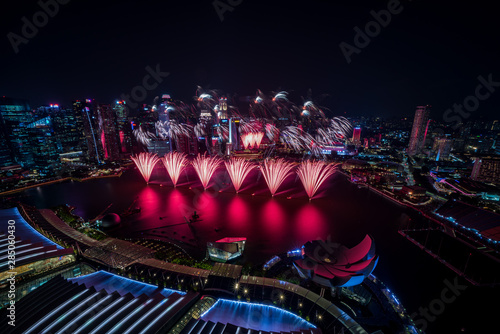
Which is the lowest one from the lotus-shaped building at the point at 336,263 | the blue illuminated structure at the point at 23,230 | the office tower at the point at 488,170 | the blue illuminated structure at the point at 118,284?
the blue illuminated structure at the point at 118,284

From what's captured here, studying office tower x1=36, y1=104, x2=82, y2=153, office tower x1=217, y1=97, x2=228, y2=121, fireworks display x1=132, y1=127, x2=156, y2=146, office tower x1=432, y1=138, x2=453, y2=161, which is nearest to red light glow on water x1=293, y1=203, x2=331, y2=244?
office tower x1=217, y1=97, x2=228, y2=121

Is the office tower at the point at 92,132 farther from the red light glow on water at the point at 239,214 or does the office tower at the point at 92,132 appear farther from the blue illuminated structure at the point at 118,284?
the blue illuminated structure at the point at 118,284

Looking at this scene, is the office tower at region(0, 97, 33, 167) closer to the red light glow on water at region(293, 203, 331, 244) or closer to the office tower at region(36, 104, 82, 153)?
the office tower at region(36, 104, 82, 153)

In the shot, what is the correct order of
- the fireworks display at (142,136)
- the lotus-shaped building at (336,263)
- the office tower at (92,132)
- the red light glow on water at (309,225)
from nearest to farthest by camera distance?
the lotus-shaped building at (336,263) < the red light glow on water at (309,225) < the office tower at (92,132) < the fireworks display at (142,136)

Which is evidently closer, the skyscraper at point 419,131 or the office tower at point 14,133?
the office tower at point 14,133

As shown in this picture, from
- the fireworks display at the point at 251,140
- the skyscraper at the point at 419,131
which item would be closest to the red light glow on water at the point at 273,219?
the fireworks display at the point at 251,140

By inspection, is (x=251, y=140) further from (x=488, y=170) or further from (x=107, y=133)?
(x=488, y=170)
